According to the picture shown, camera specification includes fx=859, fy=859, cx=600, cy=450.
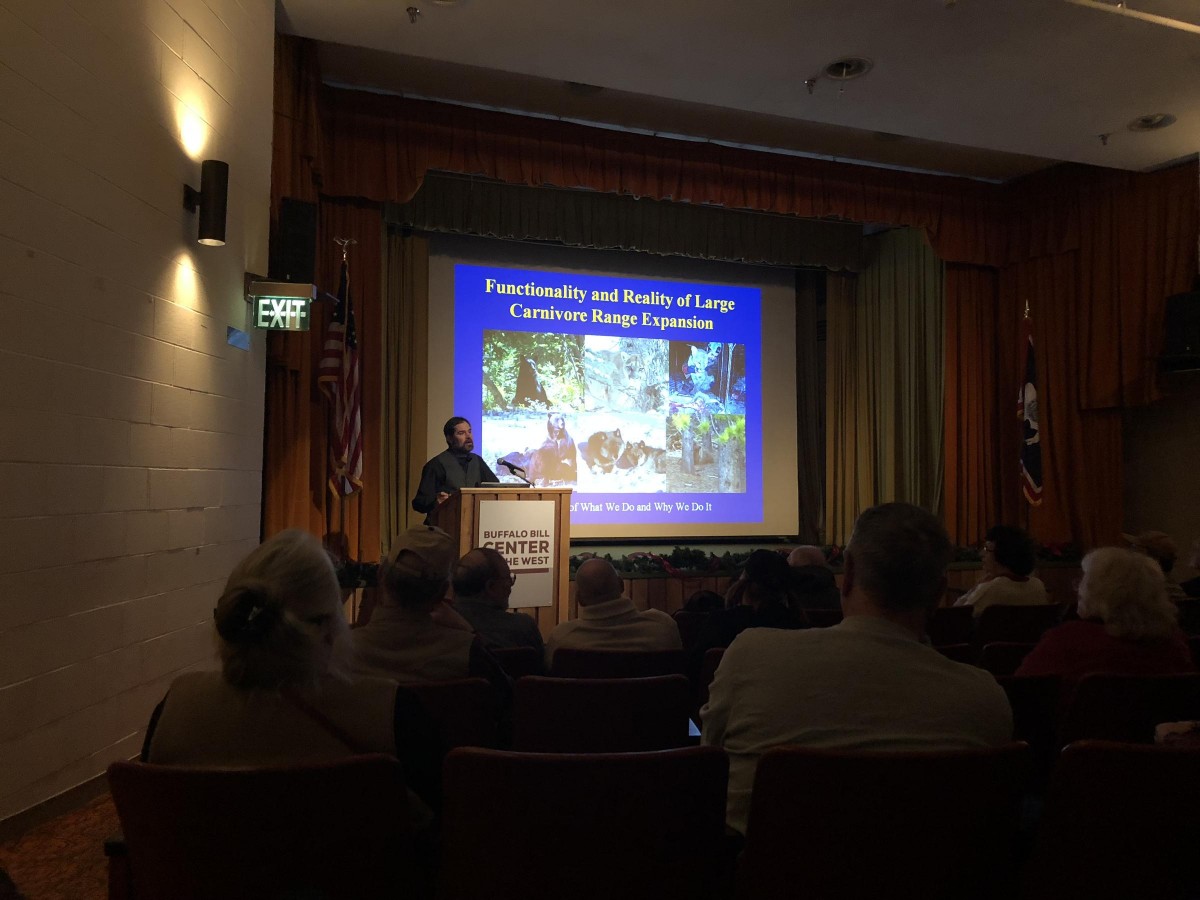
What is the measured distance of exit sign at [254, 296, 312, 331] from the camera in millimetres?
4203

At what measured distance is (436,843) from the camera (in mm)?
1372

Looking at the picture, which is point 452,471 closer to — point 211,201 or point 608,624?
point 211,201

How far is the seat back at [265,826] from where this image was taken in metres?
1.15

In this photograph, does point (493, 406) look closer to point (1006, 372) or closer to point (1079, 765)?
point (1006, 372)

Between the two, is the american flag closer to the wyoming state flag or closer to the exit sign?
the exit sign

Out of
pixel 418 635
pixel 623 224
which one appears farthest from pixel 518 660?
pixel 623 224

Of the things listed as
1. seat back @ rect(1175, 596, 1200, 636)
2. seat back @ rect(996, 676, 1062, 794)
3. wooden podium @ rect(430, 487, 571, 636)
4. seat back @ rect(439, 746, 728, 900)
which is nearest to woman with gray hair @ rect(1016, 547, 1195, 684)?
seat back @ rect(996, 676, 1062, 794)

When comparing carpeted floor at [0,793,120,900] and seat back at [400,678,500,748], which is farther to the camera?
carpeted floor at [0,793,120,900]

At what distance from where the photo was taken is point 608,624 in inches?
104

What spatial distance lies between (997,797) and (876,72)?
505cm

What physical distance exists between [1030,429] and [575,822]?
23.6 ft

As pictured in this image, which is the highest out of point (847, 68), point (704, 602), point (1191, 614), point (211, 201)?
point (847, 68)

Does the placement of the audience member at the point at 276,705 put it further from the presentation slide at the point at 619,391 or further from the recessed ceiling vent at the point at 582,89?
the presentation slide at the point at 619,391

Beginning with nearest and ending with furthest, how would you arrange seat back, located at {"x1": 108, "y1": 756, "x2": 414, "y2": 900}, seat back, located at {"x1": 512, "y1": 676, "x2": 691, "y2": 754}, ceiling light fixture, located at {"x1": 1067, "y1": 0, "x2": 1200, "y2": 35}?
seat back, located at {"x1": 108, "y1": 756, "x2": 414, "y2": 900}, seat back, located at {"x1": 512, "y1": 676, "x2": 691, "y2": 754}, ceiling light fixture, located at {"x1": 1067, "y1": 0, "x2": 1200, "y2": 35}
